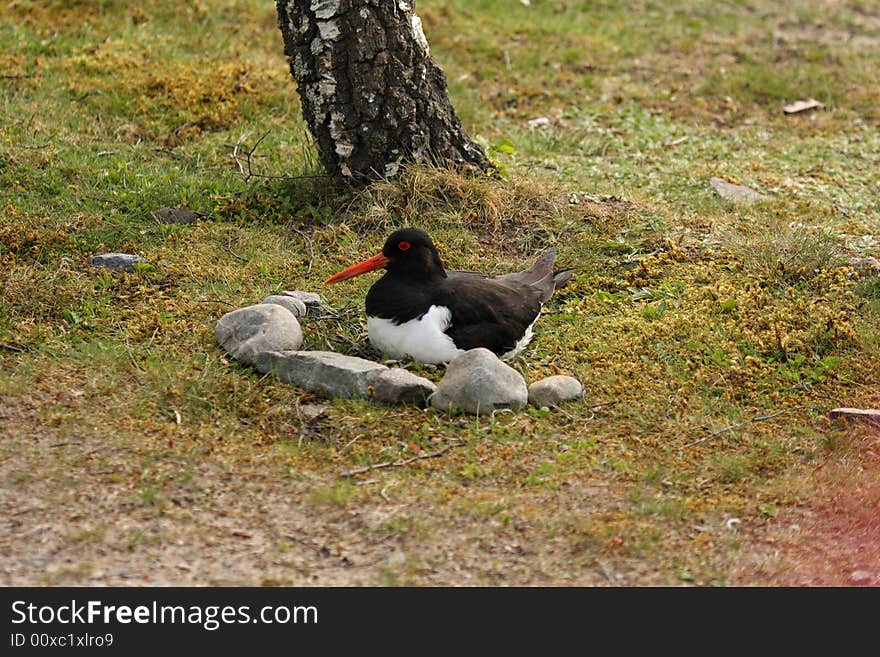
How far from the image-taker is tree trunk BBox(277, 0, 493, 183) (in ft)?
25.4

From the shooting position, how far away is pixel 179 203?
8133 millimetres

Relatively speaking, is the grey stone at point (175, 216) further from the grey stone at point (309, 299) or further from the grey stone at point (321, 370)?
the grey stone at point (321, 370)

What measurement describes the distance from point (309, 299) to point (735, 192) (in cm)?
413

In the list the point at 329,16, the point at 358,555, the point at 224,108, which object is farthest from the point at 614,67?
the point at 358,555

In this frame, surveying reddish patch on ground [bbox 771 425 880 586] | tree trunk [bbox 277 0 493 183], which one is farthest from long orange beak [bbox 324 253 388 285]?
reddish patch on ground [bbox 771 425 880 586]

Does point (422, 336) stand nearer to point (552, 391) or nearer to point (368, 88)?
point (552, 391)

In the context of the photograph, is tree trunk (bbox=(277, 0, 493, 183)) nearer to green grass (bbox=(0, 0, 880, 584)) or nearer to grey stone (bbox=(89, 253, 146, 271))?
green grass (bbox=(0, 0, 880, 584))

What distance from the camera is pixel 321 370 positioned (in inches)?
231

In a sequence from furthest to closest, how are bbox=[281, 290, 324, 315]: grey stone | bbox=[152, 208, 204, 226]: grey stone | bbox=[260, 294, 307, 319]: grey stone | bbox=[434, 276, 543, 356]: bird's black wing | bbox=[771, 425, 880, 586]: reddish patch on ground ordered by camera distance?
bbox=[152, 208, 204, 226]: grey stone < bbox=[281, 290, 324, 315]: grey stone < bbox=[260, 294, 307, 319]: grey stone < bbox=[434, 276, 543, 356]: bird's black wing < bbox=[771, 425, 880, 586]: reddish patch on ground

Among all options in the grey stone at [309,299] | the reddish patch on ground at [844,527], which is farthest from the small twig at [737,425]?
the grey stone at [309,299]

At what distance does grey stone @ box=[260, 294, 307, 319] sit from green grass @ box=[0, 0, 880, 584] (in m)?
0.13

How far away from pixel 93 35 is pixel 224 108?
7.01ft

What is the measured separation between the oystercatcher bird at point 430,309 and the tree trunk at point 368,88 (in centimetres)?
190

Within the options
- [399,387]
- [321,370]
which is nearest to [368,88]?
[321,370]
